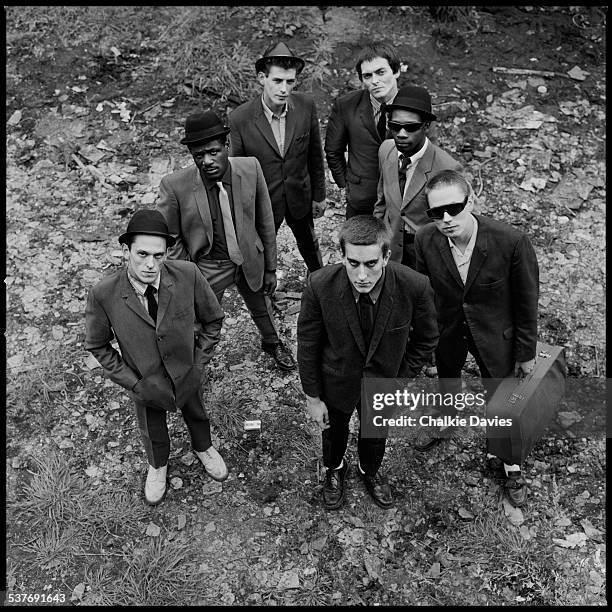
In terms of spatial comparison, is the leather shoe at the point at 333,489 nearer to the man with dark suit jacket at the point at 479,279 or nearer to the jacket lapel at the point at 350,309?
the man with dark suit jacket at the point at 479,279

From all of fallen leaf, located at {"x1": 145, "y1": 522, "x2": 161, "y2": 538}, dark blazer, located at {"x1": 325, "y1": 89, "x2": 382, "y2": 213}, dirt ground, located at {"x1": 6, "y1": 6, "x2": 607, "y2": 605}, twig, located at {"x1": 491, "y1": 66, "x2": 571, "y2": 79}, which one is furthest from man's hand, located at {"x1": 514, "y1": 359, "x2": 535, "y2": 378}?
twig, located at {"x1": 491, "y1": 66, "x2": 571, "y2": 79}

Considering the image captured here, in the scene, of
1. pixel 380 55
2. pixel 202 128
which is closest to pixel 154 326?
pixel 202 128

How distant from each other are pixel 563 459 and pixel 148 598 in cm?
301

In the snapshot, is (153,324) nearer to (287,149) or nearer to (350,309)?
(350,309)

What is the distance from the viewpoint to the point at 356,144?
5.07 metres

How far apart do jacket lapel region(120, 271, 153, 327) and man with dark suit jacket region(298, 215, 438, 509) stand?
91 centimetres

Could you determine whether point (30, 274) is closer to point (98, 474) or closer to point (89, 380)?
point (89, 380)

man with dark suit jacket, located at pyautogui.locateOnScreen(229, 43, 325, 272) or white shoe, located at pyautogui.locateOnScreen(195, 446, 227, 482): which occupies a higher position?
man with dark suit jacket, located at pyautogui.locateOnScreen(229, 43, 325, 272)

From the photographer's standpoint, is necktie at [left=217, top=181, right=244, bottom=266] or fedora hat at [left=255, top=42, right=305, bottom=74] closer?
necktie at [left=217, top=181, right=244, bottom=266]

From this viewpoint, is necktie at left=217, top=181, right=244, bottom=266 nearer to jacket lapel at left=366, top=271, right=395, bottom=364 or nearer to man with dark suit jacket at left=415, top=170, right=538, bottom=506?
man with dark suit jacket at left=415, top=170, right=538, bottom=506

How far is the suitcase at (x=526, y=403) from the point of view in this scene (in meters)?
4.09

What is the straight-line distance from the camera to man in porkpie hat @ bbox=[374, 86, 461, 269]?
4.21 metres

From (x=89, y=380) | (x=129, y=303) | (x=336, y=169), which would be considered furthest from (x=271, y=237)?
(x=89, y=380)

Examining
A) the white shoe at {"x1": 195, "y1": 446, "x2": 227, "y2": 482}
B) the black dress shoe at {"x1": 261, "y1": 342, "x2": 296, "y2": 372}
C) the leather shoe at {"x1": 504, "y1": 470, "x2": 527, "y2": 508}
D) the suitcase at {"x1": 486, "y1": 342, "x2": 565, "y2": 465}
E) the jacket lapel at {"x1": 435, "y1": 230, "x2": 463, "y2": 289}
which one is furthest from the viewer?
the black dress shoe at {"x1": 261, "y1": 342, "x2": 296, "y2": 372}
